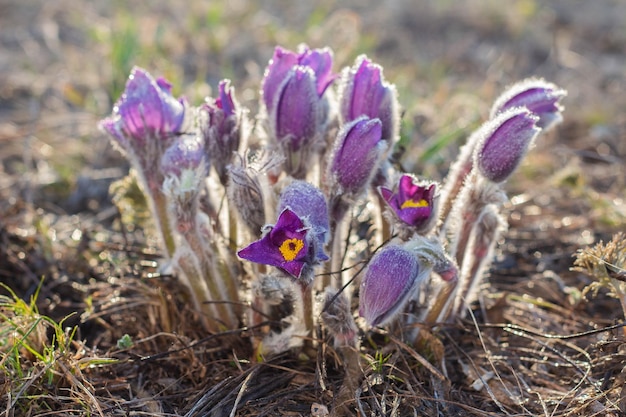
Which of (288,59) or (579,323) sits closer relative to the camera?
(288,59)

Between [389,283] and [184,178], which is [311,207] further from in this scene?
[184,178]

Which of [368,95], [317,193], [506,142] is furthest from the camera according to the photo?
[368,95]

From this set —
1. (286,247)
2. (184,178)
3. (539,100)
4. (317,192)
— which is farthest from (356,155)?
(539,100)

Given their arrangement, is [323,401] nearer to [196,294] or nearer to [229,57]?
[196,294]

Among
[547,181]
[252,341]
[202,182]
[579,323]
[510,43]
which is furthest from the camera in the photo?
[510,43]

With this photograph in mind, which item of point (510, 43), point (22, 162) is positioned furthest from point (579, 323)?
point (510, 43)

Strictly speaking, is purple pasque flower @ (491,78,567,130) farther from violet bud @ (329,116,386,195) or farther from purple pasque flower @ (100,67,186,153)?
purple pasque flower @ (100,67,186,153)
